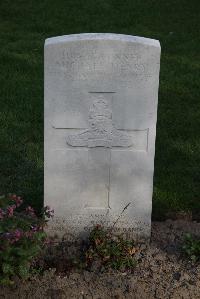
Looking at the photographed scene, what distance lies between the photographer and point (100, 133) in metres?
4.36

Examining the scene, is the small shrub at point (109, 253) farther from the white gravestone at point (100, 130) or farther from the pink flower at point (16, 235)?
the pink flower at point (16, 235)

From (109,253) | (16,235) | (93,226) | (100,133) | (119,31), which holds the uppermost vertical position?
(119,31)

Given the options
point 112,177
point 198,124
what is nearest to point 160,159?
point 198,124

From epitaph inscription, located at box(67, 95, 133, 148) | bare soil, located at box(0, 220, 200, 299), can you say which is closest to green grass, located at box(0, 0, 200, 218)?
bare soil, located at box(0, 220, 200, 299)

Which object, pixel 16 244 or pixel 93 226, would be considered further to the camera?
pixel 93 226

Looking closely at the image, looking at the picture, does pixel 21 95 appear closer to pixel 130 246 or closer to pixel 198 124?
pixel 198 124

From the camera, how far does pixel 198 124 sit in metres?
7.00

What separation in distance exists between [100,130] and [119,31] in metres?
6.94

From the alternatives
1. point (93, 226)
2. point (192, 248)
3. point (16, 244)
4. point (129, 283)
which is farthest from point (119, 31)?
point (16, 244)

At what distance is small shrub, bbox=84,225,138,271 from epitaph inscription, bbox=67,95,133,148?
641 mm

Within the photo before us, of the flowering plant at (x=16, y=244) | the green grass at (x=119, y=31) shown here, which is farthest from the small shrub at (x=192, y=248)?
the flowering plant at (x=16, y=244)

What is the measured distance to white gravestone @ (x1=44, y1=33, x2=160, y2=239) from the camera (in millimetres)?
4168

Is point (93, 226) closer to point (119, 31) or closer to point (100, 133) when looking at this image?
point (100, 133)

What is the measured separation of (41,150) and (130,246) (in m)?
2.00
